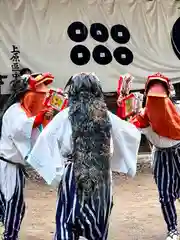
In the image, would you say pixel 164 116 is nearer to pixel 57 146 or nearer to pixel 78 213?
pixel 57 146

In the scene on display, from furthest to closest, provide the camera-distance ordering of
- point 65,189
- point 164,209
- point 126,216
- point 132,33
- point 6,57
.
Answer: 1. point 132,33
2. point 6,57
3. point 126,216
4. point 164,209
5. point 65,189

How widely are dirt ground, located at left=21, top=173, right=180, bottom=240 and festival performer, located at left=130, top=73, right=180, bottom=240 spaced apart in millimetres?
Answer: 584

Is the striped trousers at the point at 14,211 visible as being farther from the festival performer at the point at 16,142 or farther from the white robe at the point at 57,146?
the white robe at the point at 57,146

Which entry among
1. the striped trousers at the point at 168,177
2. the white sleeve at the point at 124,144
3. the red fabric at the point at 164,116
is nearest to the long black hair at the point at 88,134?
the white sleeve at the point at 124,144

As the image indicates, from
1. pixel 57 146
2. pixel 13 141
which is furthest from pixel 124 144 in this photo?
pixel 13 141

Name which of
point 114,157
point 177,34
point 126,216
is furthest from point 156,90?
point 177,34

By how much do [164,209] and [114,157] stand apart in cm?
154

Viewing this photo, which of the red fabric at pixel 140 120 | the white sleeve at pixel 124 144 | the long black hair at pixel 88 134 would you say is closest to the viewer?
the long black hair at pixel 88 134

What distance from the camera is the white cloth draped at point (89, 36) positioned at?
866 cm

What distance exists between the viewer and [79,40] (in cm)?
895

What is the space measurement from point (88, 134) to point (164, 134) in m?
1.35

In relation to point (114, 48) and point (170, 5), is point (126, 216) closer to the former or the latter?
point (114, 48)

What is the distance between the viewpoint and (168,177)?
213 inches

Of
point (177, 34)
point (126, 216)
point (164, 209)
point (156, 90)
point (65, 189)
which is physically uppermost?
point (177, 34)
